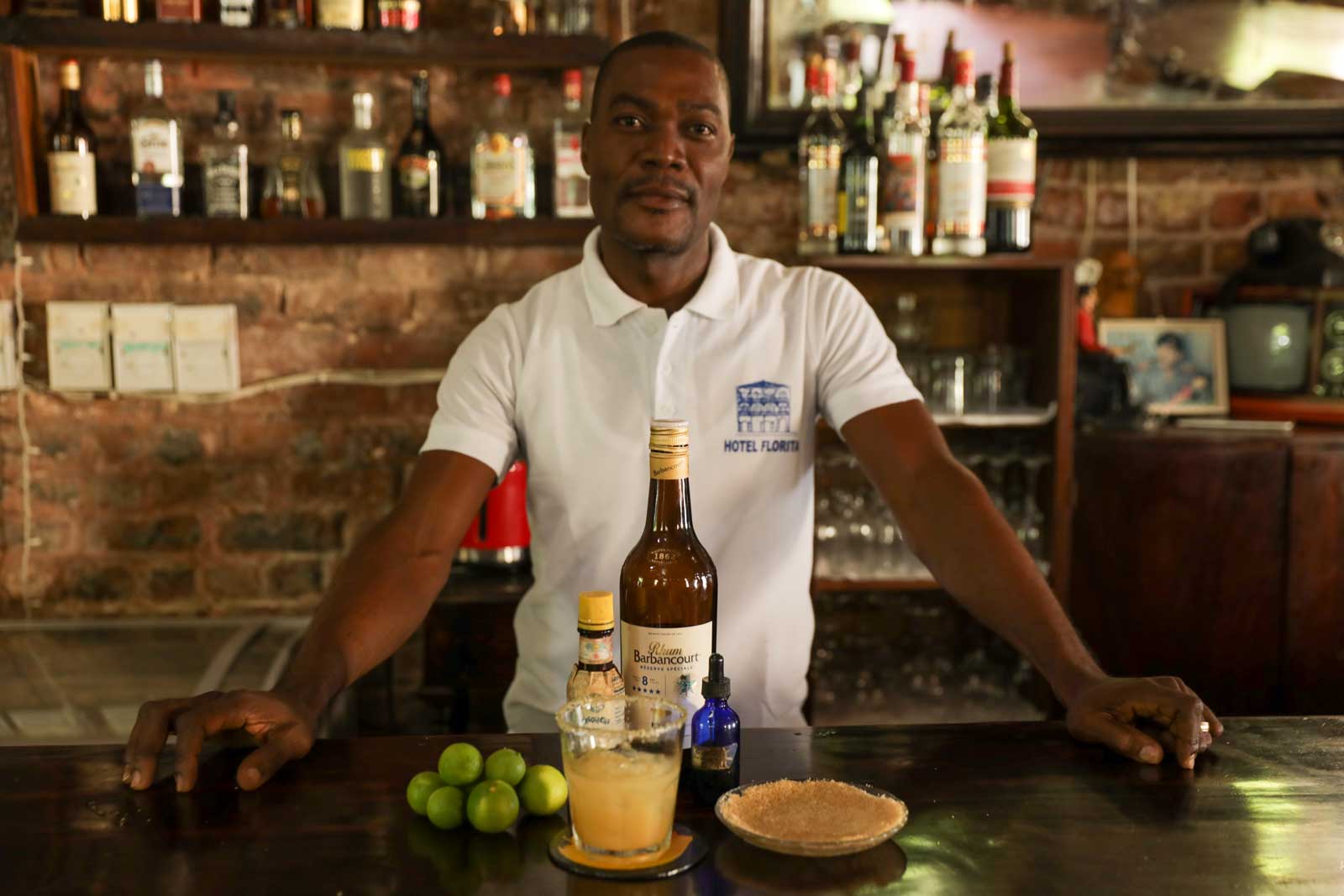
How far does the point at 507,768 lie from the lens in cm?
104

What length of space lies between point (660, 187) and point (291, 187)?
46.3 inches

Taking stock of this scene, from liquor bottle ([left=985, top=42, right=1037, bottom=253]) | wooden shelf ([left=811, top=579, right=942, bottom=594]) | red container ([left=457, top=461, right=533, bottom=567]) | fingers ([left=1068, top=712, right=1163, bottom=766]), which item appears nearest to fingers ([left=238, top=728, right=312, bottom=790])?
fingers ([left=1068, top=712, right=1163, bottom=766])

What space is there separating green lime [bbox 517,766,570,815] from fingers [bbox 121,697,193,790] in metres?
0.35

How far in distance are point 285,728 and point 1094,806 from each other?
0.75 metres

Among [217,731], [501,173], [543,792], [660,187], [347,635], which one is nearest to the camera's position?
[543,792]


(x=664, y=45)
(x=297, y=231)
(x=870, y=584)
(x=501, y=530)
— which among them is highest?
(x=664, y=45)

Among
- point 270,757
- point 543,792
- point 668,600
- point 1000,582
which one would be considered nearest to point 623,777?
point 543,792

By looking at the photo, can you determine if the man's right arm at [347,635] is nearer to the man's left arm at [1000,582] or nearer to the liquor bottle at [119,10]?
the man's left arm at [1000,582]

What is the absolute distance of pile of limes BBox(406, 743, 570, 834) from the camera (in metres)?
1.00

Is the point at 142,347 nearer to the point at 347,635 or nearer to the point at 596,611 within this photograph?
the point at 347,635

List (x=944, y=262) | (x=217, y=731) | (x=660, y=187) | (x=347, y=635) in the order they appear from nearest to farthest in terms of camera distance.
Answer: (x=217, y=731) → (x=347, y=635) → (x=660, y=187) → (x=944, y=262)

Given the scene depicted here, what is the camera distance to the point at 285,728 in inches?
45.9

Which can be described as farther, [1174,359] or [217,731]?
[1174,359]

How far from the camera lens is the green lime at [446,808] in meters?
1.01
